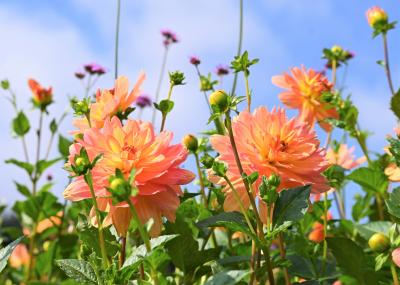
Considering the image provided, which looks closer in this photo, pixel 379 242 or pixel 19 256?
pixel 379 242

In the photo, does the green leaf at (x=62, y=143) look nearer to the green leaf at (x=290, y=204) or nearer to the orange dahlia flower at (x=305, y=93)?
the orange dahlia flower at (x=305, y=93)

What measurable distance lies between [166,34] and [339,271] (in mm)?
1755

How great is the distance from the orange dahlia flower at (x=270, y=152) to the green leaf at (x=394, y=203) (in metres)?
0.09

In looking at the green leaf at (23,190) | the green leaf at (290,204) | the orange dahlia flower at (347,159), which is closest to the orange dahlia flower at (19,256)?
the green leaf at (23,190)

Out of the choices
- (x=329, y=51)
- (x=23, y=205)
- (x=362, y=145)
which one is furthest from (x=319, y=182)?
(x=23, y=205)

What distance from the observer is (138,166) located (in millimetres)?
907

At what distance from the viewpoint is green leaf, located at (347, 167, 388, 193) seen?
1522 millimetres

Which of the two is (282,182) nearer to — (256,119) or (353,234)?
(256,119)

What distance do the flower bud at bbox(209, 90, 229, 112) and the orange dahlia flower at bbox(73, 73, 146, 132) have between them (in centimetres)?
29

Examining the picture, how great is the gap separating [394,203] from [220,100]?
0.31 meters

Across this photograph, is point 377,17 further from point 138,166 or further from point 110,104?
point 138,166

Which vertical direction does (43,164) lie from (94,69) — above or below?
below

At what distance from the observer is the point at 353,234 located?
1.74m

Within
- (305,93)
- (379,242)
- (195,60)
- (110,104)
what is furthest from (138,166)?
(305,93)
